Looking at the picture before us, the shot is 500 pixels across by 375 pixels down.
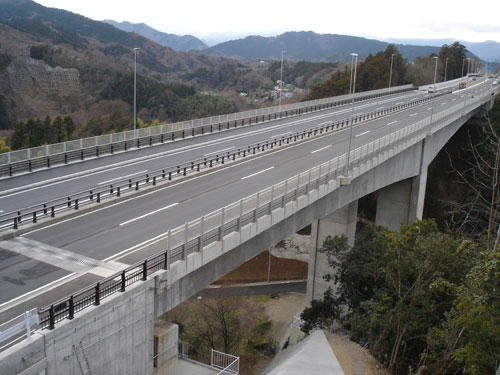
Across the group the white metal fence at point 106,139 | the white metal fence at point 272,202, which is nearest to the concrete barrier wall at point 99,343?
the white metal fence at point 272,202

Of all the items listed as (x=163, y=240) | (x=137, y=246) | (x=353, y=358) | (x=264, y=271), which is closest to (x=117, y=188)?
(x=163, y=240)

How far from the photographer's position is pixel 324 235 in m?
39.8

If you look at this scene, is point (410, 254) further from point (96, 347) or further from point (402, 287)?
point (96, 347)

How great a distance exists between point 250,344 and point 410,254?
1741 cm

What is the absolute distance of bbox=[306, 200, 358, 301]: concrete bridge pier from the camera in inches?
1513

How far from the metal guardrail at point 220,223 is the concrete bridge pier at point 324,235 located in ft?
18.2

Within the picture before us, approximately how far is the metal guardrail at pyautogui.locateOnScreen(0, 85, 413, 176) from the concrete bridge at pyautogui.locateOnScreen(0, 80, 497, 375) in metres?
2.76

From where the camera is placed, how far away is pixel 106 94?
119688 millimetres

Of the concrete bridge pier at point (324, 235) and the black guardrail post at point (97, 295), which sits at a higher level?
the black guardrail post at point (97, 295)

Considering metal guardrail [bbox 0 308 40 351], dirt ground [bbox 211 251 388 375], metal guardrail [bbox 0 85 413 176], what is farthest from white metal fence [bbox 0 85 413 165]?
metal guardrail [bbox 0 308 40 351]

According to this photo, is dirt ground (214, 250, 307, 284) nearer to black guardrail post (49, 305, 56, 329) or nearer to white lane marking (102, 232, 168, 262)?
white lane marking (102, 232, 168, 262)

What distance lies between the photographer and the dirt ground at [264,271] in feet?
163

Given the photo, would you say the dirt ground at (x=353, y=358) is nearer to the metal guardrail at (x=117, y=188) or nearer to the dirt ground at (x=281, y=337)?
the dirt ground at (x=281, y=337)

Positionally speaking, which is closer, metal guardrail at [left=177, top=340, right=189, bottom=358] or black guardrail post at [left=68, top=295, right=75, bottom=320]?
black guardrail post at [left=68, top=295, right=75, bottom=320]
